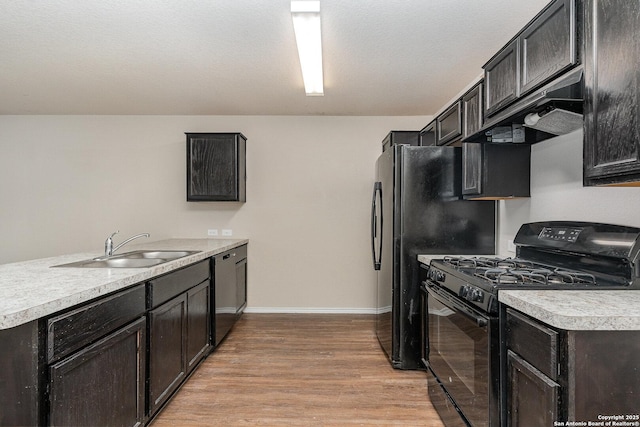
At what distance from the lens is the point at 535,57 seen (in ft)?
5.71

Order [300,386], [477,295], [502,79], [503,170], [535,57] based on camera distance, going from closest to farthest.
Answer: [477,295] → [535,57] → [502,79] → [503,170] → [300,386]

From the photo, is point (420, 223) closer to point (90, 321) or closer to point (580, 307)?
point (580, 307)

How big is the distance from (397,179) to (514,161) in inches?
32.3

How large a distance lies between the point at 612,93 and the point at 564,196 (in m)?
0.99

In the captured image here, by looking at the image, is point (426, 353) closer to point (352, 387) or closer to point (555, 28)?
point (352, 387)

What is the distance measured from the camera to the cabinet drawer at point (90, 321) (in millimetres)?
1312

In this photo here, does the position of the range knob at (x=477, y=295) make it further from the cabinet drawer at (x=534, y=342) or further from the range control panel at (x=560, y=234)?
the range control panel at (x=560, y=234)

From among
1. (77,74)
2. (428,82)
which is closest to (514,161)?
(428,82)

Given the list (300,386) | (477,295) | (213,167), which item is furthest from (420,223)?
(213,167)

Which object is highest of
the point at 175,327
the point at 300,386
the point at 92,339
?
the point at 92,339

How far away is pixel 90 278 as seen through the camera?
1689 mm

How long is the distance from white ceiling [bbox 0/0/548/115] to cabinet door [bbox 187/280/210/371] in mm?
1843

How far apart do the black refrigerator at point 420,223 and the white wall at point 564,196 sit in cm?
26

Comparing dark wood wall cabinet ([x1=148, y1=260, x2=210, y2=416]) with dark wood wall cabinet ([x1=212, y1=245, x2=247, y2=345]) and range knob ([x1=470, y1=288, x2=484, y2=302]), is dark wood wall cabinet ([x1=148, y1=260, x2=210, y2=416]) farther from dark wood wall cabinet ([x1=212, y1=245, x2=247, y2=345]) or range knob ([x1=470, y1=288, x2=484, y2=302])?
range knob ([x1=470, y1=288, x2=484, y2=302])
